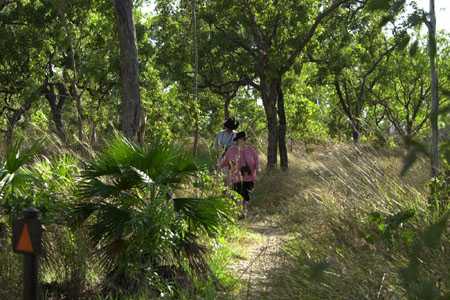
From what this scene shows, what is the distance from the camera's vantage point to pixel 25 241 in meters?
3.76

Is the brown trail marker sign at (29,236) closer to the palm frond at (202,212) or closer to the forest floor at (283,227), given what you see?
the forest floor at (283,227)

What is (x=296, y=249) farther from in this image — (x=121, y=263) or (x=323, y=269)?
(x=323, y=269)

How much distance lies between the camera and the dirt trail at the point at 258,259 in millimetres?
5263

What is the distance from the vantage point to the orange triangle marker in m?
3.74

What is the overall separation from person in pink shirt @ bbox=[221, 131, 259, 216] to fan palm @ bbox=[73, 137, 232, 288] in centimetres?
395

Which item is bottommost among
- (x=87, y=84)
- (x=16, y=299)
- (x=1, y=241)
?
(x=16, y=299)

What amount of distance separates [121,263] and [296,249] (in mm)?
1514

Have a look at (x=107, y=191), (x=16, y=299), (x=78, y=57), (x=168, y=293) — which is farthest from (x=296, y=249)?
(x=78, y=57)

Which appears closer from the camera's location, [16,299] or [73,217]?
[16,299]

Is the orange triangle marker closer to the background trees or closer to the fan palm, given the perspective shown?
the fan palm

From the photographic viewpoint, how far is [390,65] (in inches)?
1334

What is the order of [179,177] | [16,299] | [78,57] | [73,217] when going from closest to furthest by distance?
[16,299] → [73,217] → [179,177] → [78,57]

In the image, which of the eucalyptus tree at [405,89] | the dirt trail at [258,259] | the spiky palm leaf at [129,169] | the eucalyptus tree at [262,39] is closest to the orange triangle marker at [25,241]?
the dirt trail at [258,259]

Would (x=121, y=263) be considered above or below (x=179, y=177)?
below
